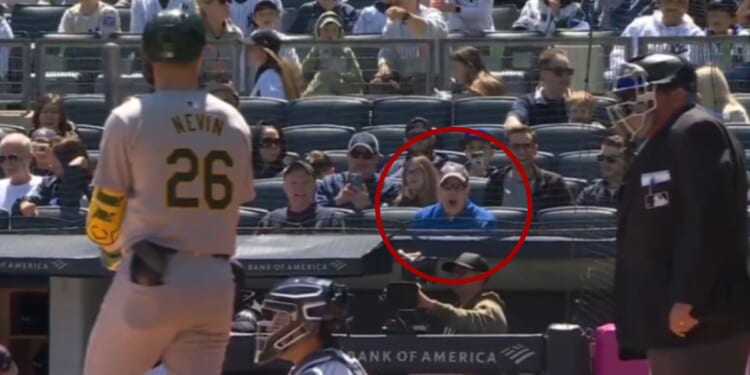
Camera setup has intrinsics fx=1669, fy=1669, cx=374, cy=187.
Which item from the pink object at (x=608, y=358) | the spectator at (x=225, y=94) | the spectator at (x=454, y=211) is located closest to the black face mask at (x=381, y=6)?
the spectator at (x=225, y=94)

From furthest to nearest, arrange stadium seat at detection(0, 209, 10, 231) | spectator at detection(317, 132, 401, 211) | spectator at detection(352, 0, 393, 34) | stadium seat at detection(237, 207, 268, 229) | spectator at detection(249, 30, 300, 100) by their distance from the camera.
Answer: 1. spectator at detection(352, 0, 393, 34)
2. spectator at detection(249, 30, 300, 100)
3. spectator at detection(317, 132, 401, 211)
4. stadium seat at detection(0, 209, 10, 231)
5. stadium seat at detection(237, 207, 268, 229)

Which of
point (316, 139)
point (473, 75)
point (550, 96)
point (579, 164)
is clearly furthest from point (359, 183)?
point (473, 75)

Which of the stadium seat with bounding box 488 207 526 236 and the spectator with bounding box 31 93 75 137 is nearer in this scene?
the stadium seat with bounding box 488 207 526 236

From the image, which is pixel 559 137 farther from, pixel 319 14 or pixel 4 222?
pixel 319 14

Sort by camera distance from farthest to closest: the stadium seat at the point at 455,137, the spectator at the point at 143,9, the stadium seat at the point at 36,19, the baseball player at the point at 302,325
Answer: the stadium seat at the point at 36,19, the spectator at the point at 143,9, the stadium seat at the point at 455,137, the baseball player at the point at 302,325

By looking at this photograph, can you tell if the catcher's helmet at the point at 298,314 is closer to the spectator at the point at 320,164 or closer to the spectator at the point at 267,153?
the spectator at the point at 320,164

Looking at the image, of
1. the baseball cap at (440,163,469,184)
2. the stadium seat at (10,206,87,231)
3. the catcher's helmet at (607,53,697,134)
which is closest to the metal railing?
the baseball cap at (440,163,469,184)

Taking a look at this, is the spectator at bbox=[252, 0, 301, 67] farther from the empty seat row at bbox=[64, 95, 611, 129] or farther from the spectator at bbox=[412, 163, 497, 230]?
the spectator at bbox=[412, 163, 497, 230]

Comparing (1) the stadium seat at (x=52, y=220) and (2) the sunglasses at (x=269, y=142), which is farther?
(2) the sunglasses at (x=269, y=142)

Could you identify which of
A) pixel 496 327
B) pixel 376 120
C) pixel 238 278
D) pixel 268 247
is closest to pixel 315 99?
pixel 376 120
